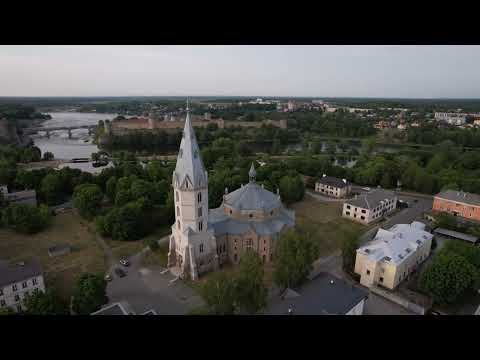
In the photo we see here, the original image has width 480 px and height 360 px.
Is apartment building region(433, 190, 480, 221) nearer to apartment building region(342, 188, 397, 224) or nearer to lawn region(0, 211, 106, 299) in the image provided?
apartment building region(342, 188, 397, 224)

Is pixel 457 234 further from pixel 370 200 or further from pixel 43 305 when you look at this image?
pixel 43 305

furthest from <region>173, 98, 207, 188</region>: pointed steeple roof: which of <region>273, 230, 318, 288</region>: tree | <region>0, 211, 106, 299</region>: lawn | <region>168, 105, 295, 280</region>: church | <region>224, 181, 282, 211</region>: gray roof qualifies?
<region>0, 211, 106, 299</region>: lawn

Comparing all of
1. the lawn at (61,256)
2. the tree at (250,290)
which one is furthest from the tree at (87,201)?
the tree at (250,290)

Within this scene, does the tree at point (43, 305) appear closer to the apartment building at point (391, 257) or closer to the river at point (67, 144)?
the apartment building at point (391, 257)

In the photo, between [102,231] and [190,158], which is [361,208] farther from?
[102,231]
